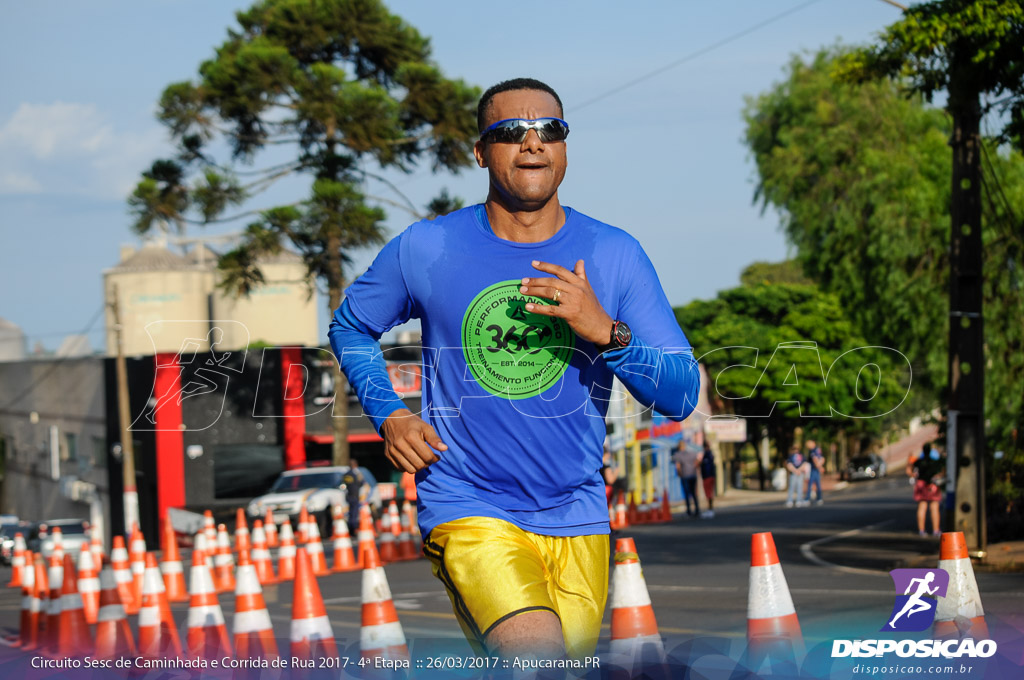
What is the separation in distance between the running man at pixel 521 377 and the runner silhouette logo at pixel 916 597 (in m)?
1.33

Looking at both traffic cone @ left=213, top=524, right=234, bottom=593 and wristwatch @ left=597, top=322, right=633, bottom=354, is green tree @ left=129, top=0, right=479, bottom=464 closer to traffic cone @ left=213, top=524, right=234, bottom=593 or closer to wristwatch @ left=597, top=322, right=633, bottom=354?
traffic cone @ left=213, top=524, right=234, bottom=593

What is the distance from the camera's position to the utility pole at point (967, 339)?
1323 cm

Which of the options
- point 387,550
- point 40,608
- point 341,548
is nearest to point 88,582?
point 40,608

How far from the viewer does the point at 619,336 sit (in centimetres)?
341

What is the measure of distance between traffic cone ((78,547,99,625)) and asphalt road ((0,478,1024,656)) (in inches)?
30.6

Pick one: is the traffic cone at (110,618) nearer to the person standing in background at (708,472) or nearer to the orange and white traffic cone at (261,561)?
the orange and white traffic cone at (261,561)

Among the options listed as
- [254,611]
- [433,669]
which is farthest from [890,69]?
[433,669]

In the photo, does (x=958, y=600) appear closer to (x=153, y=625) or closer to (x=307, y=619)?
(x=307, y=619)

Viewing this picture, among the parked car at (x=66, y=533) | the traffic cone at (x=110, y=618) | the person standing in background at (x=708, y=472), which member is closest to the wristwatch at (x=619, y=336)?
the traffic cone at (x=110, y=618)

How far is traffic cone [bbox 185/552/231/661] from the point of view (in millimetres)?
7867

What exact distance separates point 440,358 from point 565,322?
0.39 meters

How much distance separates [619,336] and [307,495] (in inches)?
976

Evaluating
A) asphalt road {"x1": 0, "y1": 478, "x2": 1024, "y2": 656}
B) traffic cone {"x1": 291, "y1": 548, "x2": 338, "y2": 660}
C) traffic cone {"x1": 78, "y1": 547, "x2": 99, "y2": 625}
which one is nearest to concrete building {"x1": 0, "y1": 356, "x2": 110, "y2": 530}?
asphalt road {"x1": 0, "y1": 478, "x2": 1024, "y2": 656}

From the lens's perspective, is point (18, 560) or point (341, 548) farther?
point (18, 560)
